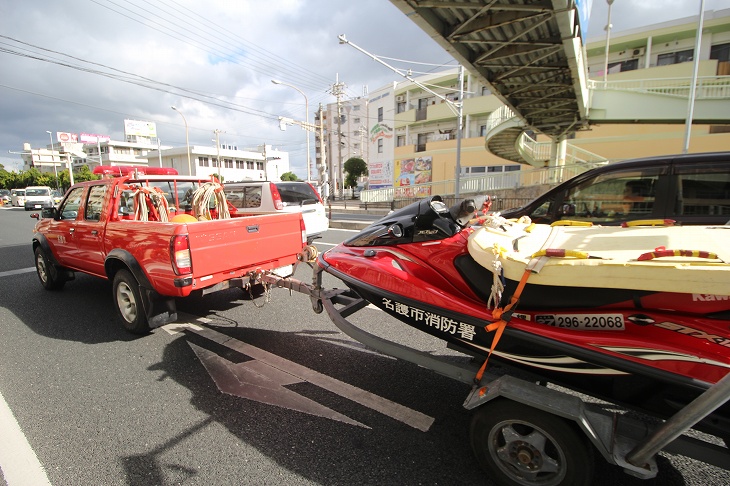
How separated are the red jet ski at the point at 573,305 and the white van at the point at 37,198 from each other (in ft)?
105

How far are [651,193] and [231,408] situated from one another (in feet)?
16.2

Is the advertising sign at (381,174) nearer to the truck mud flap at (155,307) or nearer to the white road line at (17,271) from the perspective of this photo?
the white road line at (17,271)

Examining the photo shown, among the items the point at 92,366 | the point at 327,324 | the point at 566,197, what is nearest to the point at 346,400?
the point at 327,324

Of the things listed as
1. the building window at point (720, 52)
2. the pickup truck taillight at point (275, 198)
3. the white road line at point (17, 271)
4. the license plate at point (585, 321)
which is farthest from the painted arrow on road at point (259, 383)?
the building window at point (720, 52)

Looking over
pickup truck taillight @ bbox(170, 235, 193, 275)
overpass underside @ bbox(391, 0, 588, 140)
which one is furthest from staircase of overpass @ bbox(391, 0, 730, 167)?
pickup truck taillight @ bbox(170, 235, 193, 275)

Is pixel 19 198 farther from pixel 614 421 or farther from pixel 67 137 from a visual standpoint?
pixel 67 137

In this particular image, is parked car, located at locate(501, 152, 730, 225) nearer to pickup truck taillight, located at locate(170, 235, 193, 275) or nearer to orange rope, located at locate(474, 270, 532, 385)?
orange rope, located at locate(474, 270, 532, 385)

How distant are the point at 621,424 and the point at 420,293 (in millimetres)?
1266

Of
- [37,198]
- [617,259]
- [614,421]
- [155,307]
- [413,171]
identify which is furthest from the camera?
[413,171]

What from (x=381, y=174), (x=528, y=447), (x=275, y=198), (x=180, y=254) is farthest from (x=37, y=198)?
(x=528, y=447)

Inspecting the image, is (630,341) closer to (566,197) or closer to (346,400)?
(346,400)

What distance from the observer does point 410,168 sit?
34906 mm

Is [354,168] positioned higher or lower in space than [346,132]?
lower

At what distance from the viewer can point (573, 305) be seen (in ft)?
6.19
